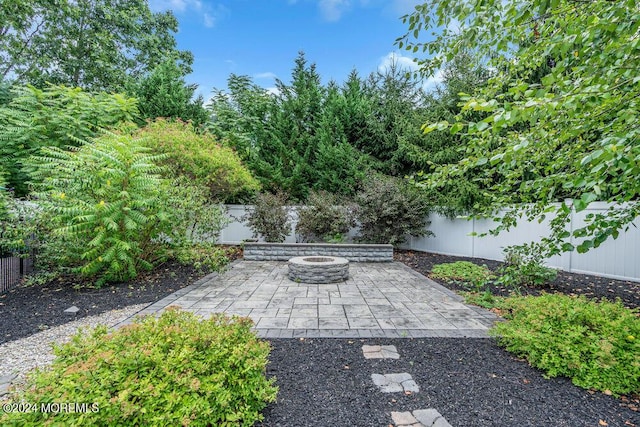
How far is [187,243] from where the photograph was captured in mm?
6207

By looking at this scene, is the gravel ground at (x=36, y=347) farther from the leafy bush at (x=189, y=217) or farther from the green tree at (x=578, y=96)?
the green tree at (x=578, y=96)

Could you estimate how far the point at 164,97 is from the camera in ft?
36.7

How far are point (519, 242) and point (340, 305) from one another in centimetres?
534

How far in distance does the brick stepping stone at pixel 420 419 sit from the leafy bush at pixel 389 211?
6878mm

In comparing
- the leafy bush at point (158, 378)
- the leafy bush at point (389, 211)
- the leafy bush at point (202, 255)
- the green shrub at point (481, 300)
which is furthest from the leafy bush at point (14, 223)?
the leafy bush at point (389, 211)

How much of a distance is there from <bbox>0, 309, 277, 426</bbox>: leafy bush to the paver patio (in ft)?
4.54

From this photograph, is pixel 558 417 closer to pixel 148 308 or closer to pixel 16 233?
pixel 148 308

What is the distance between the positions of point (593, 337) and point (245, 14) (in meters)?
11.0

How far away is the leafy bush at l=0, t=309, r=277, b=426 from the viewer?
1593 mm

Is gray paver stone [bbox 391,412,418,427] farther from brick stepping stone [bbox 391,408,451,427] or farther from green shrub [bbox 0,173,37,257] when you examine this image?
green shrub [bbox 0,173,37,257]

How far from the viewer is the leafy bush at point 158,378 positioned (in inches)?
62.7

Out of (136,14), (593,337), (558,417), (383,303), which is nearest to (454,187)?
(383,303)

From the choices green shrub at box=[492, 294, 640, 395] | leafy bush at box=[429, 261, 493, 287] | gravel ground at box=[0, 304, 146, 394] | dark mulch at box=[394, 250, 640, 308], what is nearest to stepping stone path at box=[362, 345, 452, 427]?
green shrub at box=[492, 294, 640, 395]

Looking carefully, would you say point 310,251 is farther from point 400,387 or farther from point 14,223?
point 400,387
